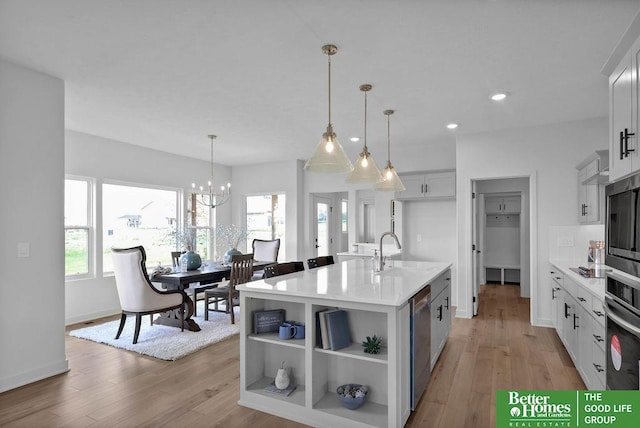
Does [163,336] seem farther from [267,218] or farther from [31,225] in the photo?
[267,218]

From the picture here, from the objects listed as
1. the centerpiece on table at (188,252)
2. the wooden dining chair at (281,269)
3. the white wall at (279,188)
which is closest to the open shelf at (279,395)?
the wooden dining chair at (281,269)

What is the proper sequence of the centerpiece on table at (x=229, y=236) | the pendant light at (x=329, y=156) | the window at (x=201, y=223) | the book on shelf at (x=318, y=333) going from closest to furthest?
the book on shelf at (x=318, y=333), the pendant light at (x=329, y=156), the window at (x=201, y=223), the centerpiece on table at (x=229, y=236)

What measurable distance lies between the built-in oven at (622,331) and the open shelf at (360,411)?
4.18 feet

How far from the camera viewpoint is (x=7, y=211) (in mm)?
2939

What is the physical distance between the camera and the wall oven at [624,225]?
1.70 metres

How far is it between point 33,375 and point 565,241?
576 cm

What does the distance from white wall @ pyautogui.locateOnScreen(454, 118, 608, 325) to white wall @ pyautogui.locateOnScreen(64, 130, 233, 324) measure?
4.93 m

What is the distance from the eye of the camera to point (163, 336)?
4.23m

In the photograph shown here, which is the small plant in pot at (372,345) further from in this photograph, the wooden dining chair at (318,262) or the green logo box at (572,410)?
the wooden dining chair at (318,262)

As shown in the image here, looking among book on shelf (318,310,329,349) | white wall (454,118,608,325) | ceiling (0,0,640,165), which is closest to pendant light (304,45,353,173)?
ceiling (0,0,640,165)

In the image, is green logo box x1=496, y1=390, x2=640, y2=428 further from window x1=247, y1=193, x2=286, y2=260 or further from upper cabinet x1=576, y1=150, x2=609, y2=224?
window x1=247, y1=193, x2=286, y2=260

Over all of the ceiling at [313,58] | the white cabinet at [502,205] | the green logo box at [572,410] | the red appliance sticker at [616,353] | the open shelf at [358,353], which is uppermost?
the ceiling at [313,58]

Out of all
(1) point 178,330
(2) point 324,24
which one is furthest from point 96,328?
(2) point 324,24

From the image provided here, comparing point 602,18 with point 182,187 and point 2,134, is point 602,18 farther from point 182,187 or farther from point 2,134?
point 182,187
